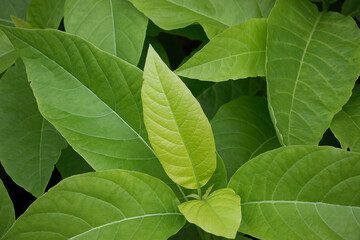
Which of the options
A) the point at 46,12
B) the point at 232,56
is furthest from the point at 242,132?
the point at 46,12

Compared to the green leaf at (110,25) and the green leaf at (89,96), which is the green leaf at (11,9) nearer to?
the green leaf at (110,25)

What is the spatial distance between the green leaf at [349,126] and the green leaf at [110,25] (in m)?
0.42

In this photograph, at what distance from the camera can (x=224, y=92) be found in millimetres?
949

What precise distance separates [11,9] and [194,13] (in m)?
0.49

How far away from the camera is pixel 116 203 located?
59 centimetres

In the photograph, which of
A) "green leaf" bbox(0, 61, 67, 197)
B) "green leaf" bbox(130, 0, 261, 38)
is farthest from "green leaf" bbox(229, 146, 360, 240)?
"green leaf" bbox(0, 61, 67, 197)

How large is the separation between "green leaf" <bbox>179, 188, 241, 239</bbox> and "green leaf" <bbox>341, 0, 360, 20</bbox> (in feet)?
1.81

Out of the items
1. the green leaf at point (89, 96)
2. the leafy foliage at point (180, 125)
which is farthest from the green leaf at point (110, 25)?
the green leaf at point (89, 96)

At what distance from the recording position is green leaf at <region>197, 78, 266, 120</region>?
0.93 meters

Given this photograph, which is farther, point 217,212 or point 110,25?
point 110,25

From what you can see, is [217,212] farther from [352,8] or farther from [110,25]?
[352,8]

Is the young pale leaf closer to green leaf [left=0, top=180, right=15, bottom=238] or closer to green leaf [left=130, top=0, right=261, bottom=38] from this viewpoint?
green leaf [left=130, top=0, right=261, bottom=38]

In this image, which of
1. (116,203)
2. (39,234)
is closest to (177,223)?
(116,203)

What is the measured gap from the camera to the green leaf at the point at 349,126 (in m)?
0.71
